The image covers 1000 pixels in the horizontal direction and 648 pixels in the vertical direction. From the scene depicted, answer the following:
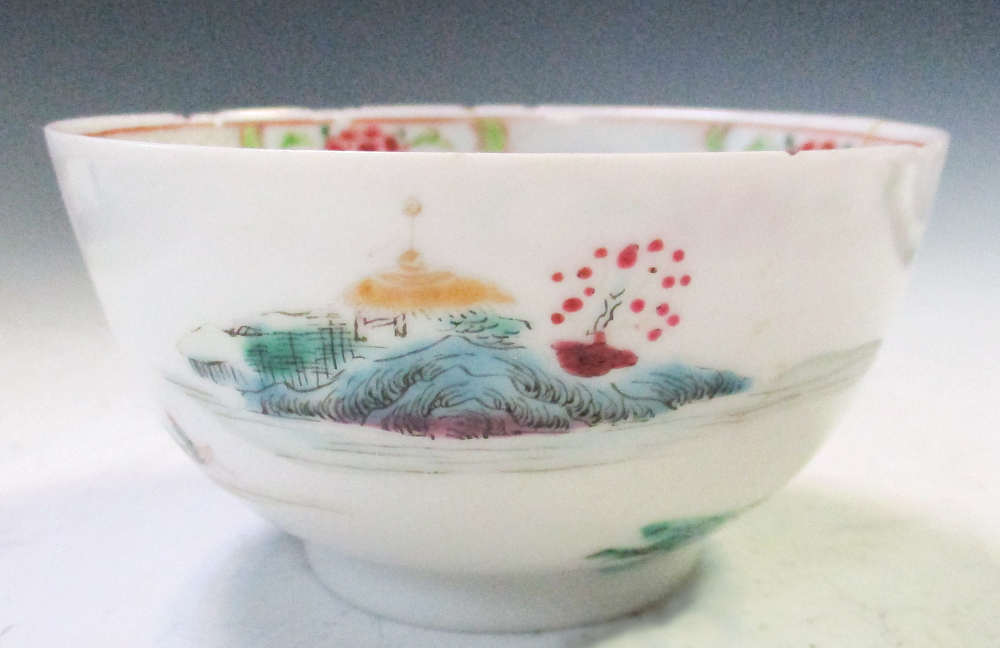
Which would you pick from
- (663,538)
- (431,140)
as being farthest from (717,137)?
(663,538)

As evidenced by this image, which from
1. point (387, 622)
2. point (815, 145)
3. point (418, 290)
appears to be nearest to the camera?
point (418, 290)

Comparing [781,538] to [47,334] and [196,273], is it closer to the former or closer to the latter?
[196,273]

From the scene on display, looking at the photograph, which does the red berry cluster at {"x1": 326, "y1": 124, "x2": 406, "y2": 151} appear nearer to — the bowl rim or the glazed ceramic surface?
the bowl rim

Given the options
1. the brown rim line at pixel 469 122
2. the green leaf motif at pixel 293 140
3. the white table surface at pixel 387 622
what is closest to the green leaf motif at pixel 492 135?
the brown rim line at pixel 469 122

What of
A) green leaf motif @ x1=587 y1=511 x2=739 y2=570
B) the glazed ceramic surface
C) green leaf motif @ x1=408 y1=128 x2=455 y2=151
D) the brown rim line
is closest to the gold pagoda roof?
the glazed ceramic surface

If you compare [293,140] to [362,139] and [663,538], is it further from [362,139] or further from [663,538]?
[663,538]

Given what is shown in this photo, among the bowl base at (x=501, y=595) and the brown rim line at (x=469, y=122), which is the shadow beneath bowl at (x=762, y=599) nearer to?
the bowl base at (x=501, y=595)
